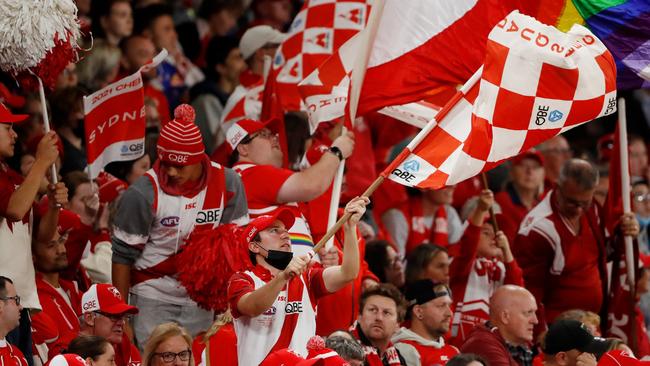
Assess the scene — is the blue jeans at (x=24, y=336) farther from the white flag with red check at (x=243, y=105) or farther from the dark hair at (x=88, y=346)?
the white flag with red check at (x=243, y=105)

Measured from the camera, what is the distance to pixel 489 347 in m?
9.39

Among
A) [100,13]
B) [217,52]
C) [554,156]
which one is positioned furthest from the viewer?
[554,156]

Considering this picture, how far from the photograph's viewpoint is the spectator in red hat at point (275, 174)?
8.64 meters

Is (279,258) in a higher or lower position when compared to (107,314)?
higher

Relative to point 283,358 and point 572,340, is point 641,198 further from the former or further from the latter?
point 283,358

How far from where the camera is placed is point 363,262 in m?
9.81

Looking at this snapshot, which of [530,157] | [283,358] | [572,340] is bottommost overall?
[572,340]

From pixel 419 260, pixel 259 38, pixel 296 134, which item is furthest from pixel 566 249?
pixel 259 38

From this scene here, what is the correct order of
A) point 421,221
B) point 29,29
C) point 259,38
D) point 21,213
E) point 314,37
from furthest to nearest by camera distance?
point 421,221 < point 259,38 < point 314,37 < point 29,29 < point 21,213

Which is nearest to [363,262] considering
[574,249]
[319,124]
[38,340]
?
[319,124]

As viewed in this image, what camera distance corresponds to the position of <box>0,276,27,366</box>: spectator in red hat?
7.55 m

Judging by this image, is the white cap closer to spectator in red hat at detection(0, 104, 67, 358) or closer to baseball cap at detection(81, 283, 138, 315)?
spectator in red hat at detection(0, 104, 67, 358)

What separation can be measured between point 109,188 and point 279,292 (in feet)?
9.40

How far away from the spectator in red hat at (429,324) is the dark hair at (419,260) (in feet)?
2.14
